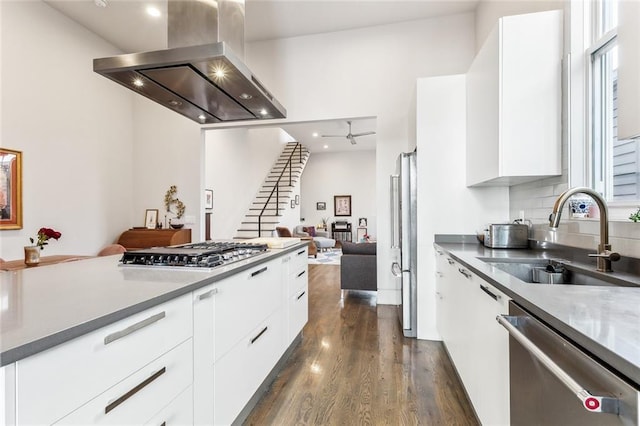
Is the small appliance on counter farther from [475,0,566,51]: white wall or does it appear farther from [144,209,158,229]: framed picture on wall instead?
[144,209,158,229]: framed picture on wall

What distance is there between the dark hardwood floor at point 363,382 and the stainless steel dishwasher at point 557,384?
→ 87cm

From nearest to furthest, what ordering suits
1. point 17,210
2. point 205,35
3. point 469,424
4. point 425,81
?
point 469,424, point 205,35, point 425,81, point 17,210

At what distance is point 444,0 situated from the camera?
3562 millimetres

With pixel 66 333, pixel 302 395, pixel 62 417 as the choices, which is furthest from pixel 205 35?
pixel 302 395

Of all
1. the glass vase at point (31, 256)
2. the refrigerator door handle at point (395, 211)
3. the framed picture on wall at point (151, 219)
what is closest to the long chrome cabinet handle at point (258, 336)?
the refrigerator door handle at point (395, 211)

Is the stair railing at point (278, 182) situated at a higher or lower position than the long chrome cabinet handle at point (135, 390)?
higher

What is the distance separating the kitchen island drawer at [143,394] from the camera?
0.81 metres

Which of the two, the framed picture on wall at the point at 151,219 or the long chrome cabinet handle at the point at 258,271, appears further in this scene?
the framed picture on wall at the point at 151,219

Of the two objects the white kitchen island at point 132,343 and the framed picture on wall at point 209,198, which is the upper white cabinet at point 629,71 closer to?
the white kitchen island at point 132,343

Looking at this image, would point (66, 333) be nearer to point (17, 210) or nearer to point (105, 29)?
point (17, 210)

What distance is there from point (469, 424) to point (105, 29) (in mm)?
5786

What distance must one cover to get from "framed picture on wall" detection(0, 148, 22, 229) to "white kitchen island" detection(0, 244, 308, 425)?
2506 mm

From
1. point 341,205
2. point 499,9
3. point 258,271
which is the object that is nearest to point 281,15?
point 499,9

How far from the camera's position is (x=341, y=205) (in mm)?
11359
